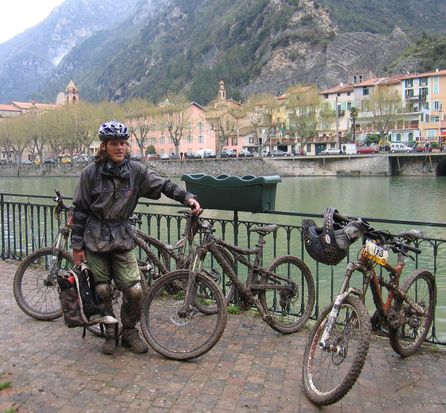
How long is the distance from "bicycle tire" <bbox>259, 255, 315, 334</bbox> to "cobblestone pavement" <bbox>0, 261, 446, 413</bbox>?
14 cm

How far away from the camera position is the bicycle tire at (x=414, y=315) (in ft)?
14.9

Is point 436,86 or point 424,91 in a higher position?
point 436,86

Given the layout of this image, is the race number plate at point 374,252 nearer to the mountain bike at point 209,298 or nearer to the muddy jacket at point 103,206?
the mountain bike at point 209,298

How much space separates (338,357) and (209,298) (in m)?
1.75

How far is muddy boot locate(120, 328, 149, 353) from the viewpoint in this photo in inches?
188

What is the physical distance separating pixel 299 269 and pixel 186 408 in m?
2.23

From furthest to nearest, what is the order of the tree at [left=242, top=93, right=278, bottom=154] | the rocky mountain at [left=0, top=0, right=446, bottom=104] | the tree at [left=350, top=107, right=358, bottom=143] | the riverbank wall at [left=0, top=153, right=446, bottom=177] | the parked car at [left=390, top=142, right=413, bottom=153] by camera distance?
the rocky mountain at [left=0, top=0, right=446, bottom=104] → the tree at [left=242, top=93, right=278, bottom=154] → the tree at [left=350, top=107, right=358, bottom=143] → the parked car at [left=390, top=142, right=413, bottom=153] → the riverbank wall at [left=0, top=153, right=446, bottom=177]

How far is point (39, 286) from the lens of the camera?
236 inches

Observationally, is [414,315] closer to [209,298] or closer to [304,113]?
[209,298]

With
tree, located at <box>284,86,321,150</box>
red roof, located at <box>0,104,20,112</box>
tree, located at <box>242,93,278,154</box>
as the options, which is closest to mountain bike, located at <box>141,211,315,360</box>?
tree, located at <box>284,86,321,150</box>

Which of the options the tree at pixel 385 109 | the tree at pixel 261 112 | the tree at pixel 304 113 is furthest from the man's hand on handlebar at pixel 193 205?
the tree at pixel 261 112

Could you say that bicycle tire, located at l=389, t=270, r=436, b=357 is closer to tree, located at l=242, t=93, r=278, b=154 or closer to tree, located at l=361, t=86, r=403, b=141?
tree, located at l=361, t=86, r=403, b=141

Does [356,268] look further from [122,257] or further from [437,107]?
[437,107]

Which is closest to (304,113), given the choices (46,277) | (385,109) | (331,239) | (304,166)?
(385,109)
